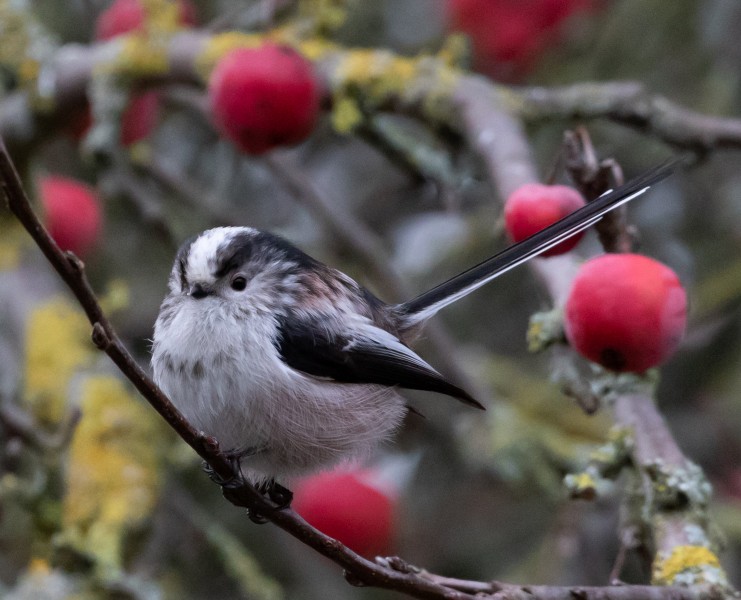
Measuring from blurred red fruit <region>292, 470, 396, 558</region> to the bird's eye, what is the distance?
3.61ft

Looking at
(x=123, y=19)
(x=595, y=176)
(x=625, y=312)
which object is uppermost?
(x=123, y=19)

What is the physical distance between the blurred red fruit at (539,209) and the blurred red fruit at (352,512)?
4.96 feet

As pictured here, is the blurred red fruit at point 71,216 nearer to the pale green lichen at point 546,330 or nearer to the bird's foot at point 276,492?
the bird's foot at point 276,492

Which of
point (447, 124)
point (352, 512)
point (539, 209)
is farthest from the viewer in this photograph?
point (352, 512)

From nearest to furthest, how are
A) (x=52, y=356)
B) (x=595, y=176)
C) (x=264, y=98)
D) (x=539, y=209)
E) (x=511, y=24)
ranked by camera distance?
(x=539, y=209) → (x=595, y=176) → (x=264, y=98) → (x=52, y=356) → (x=511, y=24)

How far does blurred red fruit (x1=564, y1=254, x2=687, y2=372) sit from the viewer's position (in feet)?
7.06

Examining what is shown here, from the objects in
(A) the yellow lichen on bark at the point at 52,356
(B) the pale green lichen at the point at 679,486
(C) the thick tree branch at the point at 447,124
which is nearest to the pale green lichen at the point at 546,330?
(C) the thick tree branch at the point at 447,124

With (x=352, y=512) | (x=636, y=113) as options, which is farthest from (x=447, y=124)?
(x=352, y=512)

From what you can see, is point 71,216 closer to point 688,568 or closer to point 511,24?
point 511,24

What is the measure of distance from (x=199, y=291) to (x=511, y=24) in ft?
8.43

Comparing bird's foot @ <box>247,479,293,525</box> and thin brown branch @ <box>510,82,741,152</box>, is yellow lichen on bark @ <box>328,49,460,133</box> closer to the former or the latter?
thin brown branch @ <box>510,82,741,152</box>

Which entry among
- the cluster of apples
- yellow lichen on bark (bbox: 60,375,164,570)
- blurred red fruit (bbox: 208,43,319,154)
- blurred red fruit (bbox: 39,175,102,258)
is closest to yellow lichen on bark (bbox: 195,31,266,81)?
blurred red fruit (bbox: 208,43,319,154)

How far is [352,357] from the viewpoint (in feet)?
8.82

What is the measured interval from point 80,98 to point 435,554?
232 centimetres
